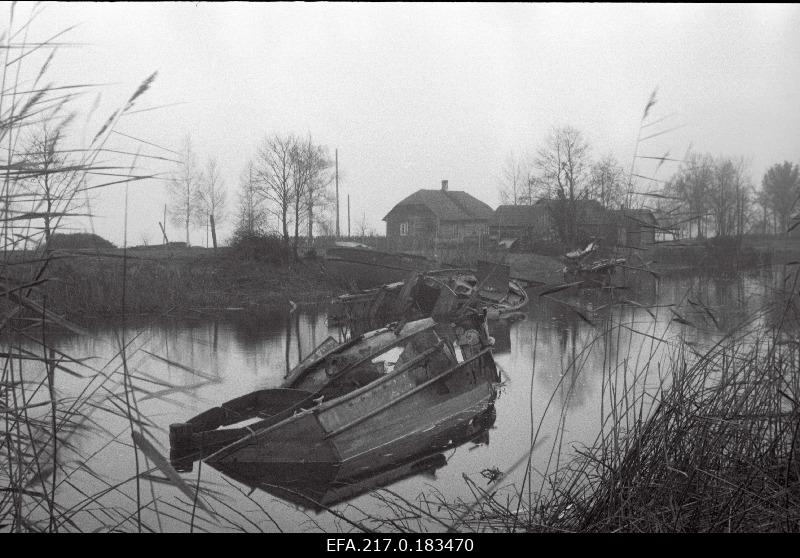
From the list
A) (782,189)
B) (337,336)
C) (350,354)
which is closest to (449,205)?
(337,336)

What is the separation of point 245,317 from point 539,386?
1337 cm

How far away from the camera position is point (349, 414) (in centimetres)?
736

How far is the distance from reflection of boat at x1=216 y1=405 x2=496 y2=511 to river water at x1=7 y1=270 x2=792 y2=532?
0.12 m

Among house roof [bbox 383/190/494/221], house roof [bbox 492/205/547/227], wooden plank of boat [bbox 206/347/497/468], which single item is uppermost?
house roof [bbox 383/190/494/221]

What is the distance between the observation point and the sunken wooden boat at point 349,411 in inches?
280

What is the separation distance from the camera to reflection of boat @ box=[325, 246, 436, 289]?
24.7 m

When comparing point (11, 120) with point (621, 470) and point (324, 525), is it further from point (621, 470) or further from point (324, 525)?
point (324, 525)

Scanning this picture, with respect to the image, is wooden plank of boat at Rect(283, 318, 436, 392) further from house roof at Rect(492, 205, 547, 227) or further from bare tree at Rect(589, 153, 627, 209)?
house roof at Rect(492, 205, 547, 227)

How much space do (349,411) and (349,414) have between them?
0.04 meters

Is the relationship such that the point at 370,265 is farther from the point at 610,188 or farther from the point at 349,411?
the point at 610,188

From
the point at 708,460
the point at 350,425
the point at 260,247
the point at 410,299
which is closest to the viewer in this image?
the point at 708,460

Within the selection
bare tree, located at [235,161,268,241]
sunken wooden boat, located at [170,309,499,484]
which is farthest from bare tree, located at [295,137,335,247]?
sunken wooden boat, located at [170,309,499,484]

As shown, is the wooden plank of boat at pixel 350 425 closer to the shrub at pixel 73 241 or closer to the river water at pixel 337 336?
the river water at pixel 337 336
